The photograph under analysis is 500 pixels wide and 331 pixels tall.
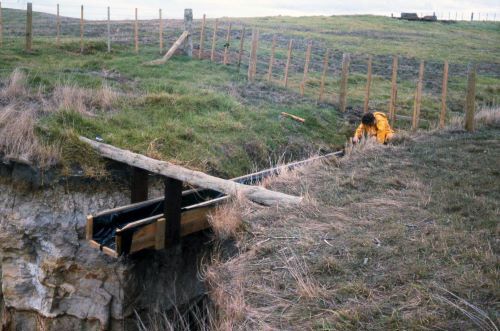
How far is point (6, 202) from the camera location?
27.5ft

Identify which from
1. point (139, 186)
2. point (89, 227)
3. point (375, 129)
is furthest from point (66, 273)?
point (375, 129)

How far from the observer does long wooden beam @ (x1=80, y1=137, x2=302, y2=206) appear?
23.0ft

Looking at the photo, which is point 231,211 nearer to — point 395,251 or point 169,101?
point 395,251

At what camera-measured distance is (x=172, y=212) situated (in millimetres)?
7633

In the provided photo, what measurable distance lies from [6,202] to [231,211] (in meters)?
A: 3.97

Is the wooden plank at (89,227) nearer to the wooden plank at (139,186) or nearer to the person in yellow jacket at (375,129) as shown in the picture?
the wooden plank at (139,186)

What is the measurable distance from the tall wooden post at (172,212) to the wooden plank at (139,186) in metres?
0.94

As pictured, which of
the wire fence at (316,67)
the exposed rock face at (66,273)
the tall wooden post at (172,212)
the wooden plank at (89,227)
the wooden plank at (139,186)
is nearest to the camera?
the wooden plank at (89,227)

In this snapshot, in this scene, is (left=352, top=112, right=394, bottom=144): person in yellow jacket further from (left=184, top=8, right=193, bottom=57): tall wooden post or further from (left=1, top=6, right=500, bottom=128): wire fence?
(left=184, top=8, right=193, bottom=57): tall wooden post

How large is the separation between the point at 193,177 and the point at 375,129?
5.09m

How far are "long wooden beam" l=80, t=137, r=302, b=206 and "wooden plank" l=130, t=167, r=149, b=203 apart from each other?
0.23 m

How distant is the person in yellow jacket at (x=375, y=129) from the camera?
36.7 ft

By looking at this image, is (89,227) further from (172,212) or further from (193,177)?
(193,177)

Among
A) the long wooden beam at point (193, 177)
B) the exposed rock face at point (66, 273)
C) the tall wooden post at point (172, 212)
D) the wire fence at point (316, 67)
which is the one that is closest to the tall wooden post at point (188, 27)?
the wire fence at point (316, 67)
